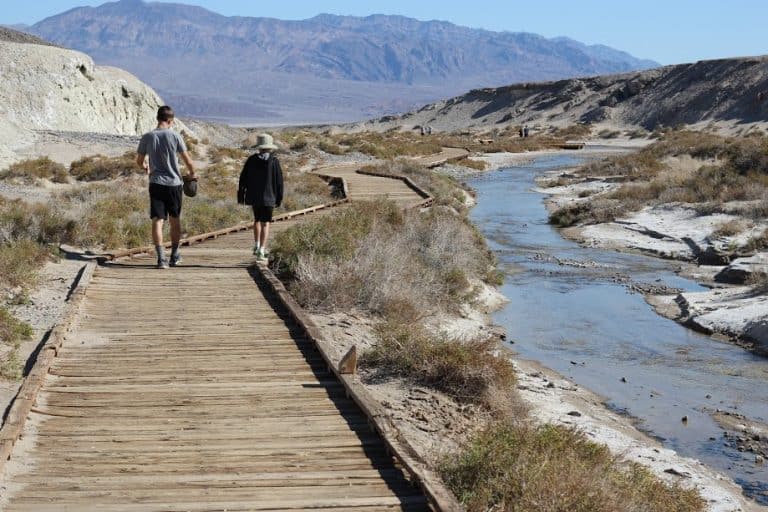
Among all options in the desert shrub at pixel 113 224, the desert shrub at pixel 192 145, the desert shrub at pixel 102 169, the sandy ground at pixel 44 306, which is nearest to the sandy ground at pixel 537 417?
the sandy ground at pixel 44 306

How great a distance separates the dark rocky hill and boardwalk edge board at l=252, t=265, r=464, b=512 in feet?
233

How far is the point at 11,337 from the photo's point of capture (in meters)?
8.74

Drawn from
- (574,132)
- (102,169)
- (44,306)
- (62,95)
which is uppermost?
(44,306)

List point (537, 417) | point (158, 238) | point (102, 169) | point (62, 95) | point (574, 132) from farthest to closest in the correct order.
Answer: point (574, 132) < point (62, 95) < point (102, 169) < point (158, 238) < point (537, 417)

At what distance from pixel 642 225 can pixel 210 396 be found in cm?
2066

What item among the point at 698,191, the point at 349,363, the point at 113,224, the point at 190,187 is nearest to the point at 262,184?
the point at 190,187

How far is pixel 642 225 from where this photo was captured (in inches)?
1016

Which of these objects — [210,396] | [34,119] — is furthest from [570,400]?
[34,119]

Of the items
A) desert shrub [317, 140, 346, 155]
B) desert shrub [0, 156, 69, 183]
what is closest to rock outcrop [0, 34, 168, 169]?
desert shrub [0, 156, 69, 183]

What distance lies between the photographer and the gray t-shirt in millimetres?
11258

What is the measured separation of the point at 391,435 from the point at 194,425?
138 cm

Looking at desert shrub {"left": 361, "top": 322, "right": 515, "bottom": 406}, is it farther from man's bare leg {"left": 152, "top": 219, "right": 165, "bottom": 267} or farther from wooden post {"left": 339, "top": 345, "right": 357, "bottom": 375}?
man's bare leg {"left": 152, "top": 219, "right": 165, "bottom": 267}

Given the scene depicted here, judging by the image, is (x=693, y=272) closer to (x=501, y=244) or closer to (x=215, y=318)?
(x=501, y=244)

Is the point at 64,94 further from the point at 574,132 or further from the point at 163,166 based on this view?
the point at 574,132
